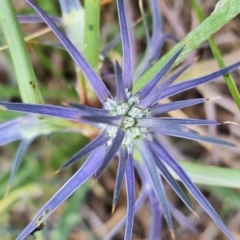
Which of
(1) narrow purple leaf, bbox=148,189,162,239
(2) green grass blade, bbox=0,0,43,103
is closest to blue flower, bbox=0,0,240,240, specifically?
(2) green grass blade, bbox=0,0,43,103

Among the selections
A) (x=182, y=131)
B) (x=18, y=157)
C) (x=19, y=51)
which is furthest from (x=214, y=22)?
(x=18, y=157)

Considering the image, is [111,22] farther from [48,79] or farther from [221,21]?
[221,21]

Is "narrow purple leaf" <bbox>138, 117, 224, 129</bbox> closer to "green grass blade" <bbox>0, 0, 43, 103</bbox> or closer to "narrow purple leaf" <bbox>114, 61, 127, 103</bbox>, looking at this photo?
"narrow purple leaf" <bbox>114, 61, 127, 103</bbox>

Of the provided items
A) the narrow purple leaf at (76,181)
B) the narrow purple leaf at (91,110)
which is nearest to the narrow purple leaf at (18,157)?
the narrow purple leaf at (76,181)

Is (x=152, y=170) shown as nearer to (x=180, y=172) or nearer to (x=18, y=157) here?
(x=180, y=172)

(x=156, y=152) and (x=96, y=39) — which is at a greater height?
(x=96, y=39)

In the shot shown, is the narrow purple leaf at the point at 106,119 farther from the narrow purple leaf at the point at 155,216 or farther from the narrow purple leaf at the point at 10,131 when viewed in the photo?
the narrow purple leaf at the point at 155,216

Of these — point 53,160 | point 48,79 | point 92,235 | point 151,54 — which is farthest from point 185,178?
point 48,79

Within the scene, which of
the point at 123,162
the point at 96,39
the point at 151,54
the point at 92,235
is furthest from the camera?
the point at 92,235
